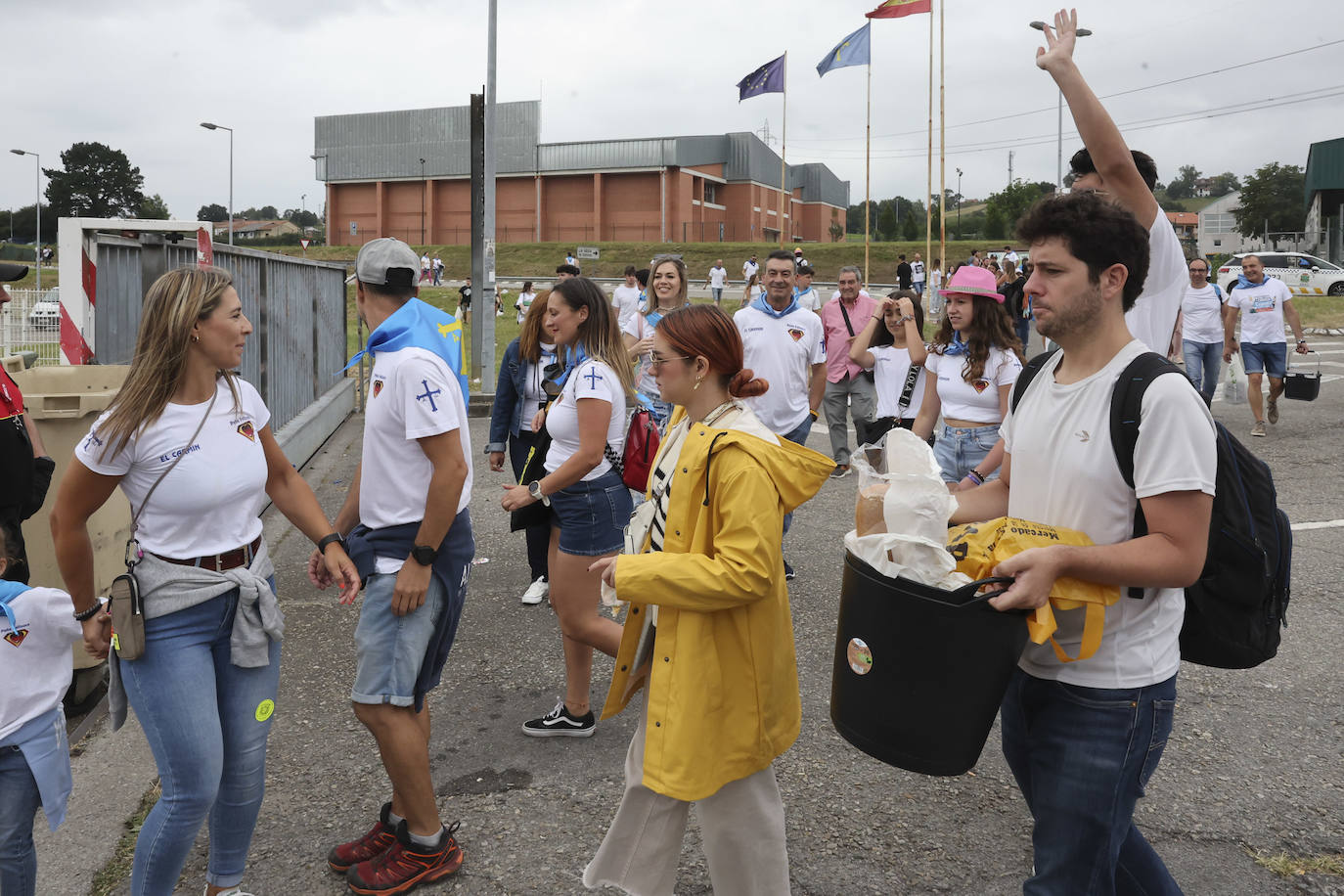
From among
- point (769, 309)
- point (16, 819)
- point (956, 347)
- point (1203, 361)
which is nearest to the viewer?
point (16, 819)

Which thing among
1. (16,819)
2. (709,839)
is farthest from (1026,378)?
(16,819)

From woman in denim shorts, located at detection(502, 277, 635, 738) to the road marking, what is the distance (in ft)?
18.8

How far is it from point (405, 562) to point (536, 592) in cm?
300

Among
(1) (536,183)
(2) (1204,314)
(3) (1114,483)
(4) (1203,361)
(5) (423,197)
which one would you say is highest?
(1) (536,183)

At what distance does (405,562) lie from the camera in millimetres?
3168

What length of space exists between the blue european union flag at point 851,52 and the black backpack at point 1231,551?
25.3 metres

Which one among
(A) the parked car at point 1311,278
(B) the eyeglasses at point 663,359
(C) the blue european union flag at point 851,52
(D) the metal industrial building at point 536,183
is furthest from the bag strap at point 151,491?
(D) the metal industrial building at point 536,183

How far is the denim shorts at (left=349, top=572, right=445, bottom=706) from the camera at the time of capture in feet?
10.3

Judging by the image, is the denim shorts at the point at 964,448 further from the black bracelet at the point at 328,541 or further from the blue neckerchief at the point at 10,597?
the blue neckerchief at the point at 10,597

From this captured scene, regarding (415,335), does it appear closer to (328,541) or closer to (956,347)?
(328,541)

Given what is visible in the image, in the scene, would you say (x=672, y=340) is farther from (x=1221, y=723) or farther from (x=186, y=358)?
(x=1221, y=723)

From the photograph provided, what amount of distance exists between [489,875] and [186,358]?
183cm

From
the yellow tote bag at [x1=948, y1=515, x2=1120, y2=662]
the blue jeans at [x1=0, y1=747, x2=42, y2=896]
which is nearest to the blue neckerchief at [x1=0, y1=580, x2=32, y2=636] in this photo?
the blue jeans at [x1=0, y1=747, x2=42, y2=896]

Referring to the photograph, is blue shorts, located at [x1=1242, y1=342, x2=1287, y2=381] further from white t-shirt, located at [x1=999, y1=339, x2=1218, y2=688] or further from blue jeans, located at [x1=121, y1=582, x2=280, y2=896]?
blue jeans, located at [x1=121, y1=582, x2=280, y2=896]
